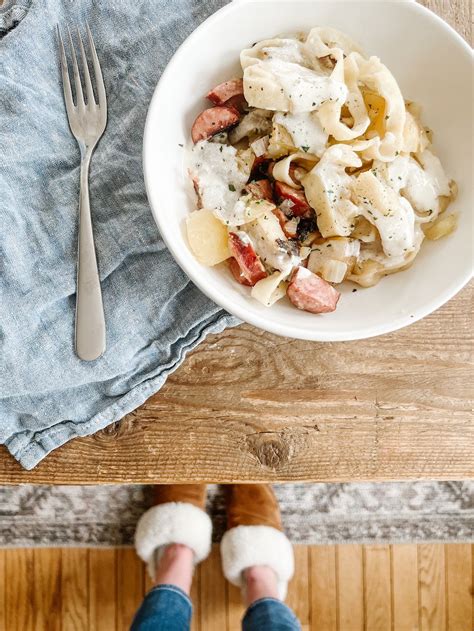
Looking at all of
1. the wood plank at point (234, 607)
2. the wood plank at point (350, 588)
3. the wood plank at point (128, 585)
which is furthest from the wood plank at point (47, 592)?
the wood plank at point (350, 588)

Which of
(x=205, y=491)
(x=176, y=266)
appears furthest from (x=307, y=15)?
(x=205, y=491)

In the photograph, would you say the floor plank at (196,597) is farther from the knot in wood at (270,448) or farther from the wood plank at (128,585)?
the knot in wood at (270,448)

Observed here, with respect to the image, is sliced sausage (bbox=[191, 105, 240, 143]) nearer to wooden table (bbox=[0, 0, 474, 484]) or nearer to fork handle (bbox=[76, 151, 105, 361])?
fork handle (bbox=[76, 151, 105, 361])

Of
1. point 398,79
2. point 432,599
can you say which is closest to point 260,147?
point 398,79

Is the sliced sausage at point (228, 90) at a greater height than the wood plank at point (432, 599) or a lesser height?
greater

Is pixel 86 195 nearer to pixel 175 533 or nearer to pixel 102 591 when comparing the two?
pixel 175 533
